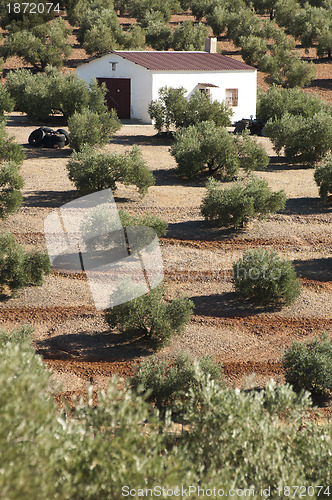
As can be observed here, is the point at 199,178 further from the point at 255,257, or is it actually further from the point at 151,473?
the point at 151,473

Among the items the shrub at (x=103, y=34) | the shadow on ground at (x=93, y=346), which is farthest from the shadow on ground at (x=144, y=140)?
the shrub at (x=103, y=34)

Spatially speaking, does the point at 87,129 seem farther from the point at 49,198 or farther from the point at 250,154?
the point at 250,154

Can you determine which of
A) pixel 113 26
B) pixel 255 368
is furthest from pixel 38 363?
pixel 113 26

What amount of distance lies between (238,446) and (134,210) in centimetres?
1253

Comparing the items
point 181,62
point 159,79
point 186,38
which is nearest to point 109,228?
point 159,79

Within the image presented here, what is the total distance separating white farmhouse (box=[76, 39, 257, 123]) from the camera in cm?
3147

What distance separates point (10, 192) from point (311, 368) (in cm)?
993

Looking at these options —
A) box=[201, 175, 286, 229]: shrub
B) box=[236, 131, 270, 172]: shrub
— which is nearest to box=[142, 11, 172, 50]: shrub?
box=[236, 131, 270, 172]: shrub

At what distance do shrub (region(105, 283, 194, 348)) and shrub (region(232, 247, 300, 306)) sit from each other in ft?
6.16

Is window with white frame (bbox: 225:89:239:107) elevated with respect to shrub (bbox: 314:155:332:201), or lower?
elevated

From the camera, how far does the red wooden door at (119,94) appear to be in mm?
32581

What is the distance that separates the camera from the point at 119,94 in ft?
108

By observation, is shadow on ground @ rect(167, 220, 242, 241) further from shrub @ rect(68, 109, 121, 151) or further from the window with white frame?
the window with white frame

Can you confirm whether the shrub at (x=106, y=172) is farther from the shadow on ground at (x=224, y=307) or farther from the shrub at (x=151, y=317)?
the shrub at (x=151, y=317)
